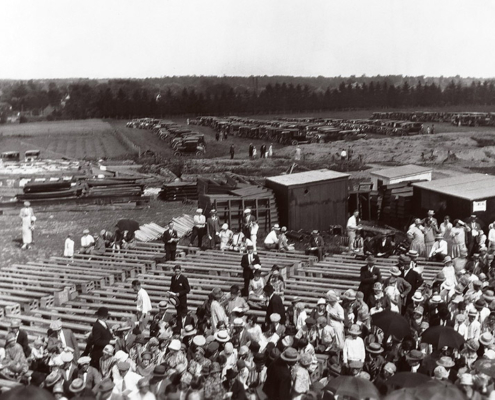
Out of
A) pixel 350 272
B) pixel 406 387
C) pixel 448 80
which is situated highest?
pixel 448 80

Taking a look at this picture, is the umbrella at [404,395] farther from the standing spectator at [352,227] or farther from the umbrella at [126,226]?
the umbrella at [126,226]

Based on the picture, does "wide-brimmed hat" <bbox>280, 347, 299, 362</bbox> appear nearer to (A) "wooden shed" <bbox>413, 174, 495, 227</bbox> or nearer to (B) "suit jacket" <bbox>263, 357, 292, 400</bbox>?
(B) "suit jacket" <bbox>263, 357, 292, 400</bbox>

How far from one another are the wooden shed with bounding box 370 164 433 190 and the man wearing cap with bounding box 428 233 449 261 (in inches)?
344

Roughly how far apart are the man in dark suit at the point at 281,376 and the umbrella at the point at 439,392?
6.53 feet

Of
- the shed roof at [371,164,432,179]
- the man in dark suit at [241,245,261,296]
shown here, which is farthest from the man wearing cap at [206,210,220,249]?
the shed roof at [371,164,432,179]

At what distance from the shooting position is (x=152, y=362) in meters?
9.04

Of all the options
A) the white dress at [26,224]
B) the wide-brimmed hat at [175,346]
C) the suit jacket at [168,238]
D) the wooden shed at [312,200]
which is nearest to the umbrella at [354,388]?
the wide-brimmed hat at [175,346]

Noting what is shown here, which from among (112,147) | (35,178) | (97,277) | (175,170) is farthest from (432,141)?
(97,277)

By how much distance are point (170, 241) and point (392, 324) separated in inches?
382

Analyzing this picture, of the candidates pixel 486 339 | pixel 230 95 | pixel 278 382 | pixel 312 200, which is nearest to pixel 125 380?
pixel 278 382

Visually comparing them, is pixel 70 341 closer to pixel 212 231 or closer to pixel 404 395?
pixel 404 395

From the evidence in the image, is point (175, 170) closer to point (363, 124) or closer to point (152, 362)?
point (363, 124)

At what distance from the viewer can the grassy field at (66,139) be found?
116 feet

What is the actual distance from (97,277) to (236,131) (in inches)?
1484
